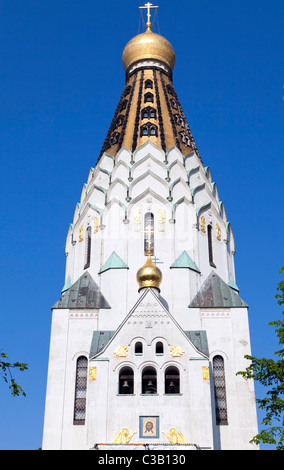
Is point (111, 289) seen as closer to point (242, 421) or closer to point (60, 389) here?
point (60, 389)

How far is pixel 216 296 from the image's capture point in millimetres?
21547

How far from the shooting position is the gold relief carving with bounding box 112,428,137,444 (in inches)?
681

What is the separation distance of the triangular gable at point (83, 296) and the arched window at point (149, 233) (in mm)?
2336

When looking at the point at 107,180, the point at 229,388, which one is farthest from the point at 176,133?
the point at 229,388

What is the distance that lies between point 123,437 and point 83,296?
5890mm

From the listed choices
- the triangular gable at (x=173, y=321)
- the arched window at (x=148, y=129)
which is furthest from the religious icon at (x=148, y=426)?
the arched window at (x=148, y=129)

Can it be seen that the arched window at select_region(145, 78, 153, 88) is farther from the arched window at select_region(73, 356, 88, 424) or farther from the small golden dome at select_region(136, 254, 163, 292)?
the arched window at select_region(73, 356, 88, 424)

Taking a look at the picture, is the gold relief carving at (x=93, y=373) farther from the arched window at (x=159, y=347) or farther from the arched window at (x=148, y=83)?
the arched window at (x=148, y=83)

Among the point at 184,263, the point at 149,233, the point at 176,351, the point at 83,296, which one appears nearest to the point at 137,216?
the point at 149,233

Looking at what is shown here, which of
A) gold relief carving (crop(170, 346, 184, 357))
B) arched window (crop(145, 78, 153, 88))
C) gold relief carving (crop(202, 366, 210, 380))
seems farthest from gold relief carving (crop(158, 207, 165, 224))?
arched window (crop(145, 78, 153, 88))

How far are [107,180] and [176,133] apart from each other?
407 cm

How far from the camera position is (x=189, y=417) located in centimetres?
1764

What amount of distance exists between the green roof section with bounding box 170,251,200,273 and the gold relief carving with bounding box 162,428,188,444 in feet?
20.9

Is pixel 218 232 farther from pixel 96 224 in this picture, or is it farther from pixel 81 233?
pixel 81 233
